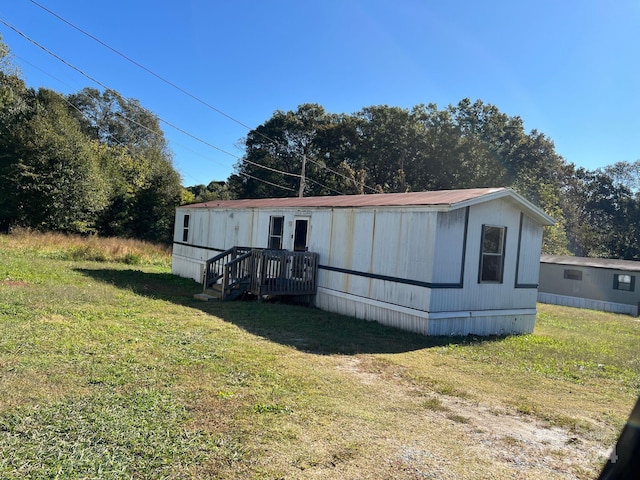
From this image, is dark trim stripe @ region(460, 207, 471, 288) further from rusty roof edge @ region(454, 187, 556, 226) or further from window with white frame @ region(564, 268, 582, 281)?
window with white frame @ region(564, 268, 582, 281)

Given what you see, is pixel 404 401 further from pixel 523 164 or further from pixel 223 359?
pixel 523 164

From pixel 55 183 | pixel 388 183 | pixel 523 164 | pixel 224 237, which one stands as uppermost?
pixel 523 164

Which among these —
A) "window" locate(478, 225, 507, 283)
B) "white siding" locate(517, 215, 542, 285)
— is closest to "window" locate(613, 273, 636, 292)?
"white siding" locate(517, 215, 542, 285)

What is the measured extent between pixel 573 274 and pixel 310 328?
58.7 feet

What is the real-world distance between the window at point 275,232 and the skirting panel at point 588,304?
15620 mm

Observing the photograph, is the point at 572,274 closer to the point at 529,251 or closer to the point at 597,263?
the point at 597,263

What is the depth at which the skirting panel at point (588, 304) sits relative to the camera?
19.2m

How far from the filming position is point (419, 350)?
23.3 ft

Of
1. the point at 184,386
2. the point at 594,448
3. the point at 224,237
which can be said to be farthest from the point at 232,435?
Answer: the point at 224,237

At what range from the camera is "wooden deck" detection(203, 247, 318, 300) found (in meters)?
10.5

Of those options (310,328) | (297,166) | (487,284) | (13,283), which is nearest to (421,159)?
(297,166)

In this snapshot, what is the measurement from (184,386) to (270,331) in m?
3.22

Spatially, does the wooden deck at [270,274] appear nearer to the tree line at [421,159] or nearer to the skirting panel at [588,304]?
the skirting panel at [588,304]

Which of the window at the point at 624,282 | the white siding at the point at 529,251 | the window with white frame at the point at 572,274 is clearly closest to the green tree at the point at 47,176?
the white siding at the point at 529,251
